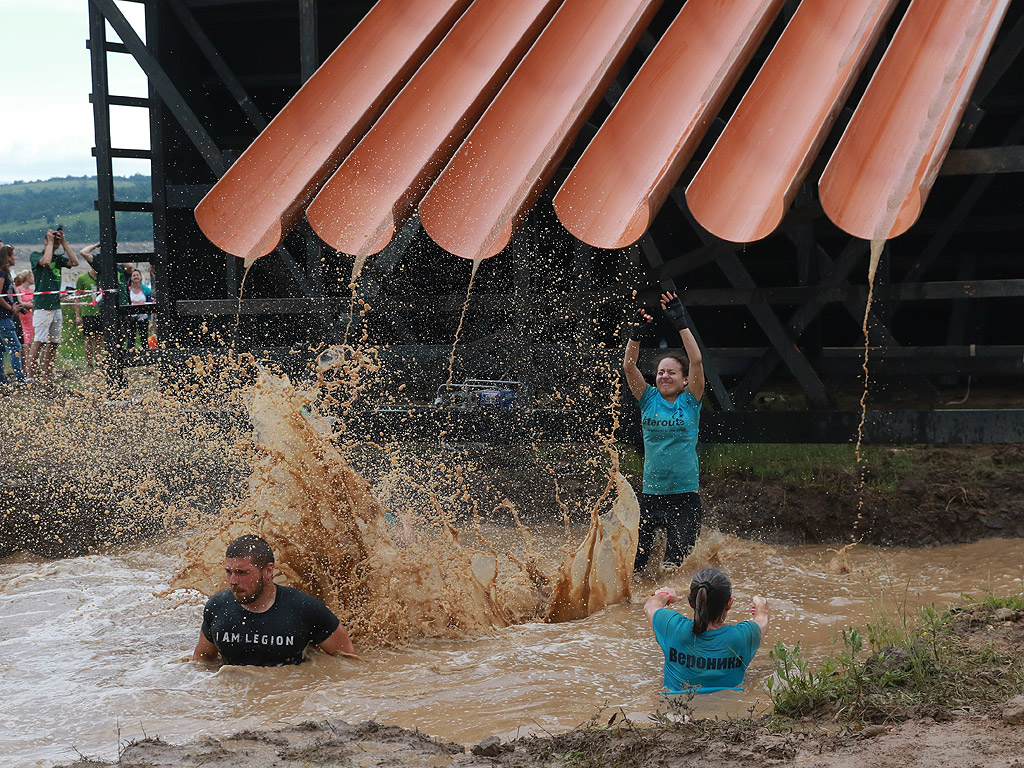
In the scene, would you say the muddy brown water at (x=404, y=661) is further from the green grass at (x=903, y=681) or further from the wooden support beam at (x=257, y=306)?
the wooden support beam at (x=257, y=306)

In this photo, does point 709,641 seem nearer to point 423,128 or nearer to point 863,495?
point 863,495

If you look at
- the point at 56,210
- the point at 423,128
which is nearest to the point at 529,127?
the point at 423,128

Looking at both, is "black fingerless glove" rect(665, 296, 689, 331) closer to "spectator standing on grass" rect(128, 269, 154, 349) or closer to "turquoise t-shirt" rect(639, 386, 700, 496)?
"turquoise t-shirt" rect(639, 386, 700, 496)

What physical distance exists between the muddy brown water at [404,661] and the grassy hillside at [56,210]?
53.1 meters

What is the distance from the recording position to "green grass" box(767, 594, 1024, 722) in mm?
3543

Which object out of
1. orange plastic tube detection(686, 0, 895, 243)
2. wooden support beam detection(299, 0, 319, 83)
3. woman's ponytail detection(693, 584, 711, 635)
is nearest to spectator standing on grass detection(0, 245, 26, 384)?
wooden support beam detection(299, 0, 319, 83)

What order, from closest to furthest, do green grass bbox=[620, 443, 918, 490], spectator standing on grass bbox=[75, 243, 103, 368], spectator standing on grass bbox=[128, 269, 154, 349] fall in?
1. green grass bbox=[620, 443, 918, 490]
2. spectator standing on grass bbox=[75, 243, 103, 368]
3. spectator standing on grass bbox=[128, 269, 154, 349]

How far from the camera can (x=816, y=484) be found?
8.17 m

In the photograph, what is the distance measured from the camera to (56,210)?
222ft

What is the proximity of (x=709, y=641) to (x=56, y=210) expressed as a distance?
72.3m

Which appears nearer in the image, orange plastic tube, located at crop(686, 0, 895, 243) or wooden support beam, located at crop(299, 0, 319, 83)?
orange plastic tube, located at crop(686, 0, 895, 243)

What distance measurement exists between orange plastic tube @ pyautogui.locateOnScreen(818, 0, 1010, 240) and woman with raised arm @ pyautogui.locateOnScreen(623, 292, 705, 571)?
1310 millimetres

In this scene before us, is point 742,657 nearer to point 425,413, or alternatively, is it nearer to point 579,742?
point 579,742

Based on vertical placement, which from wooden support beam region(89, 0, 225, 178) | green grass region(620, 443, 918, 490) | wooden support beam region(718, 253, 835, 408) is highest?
Result: wooden support beam region(89, 0, 225, 178)
